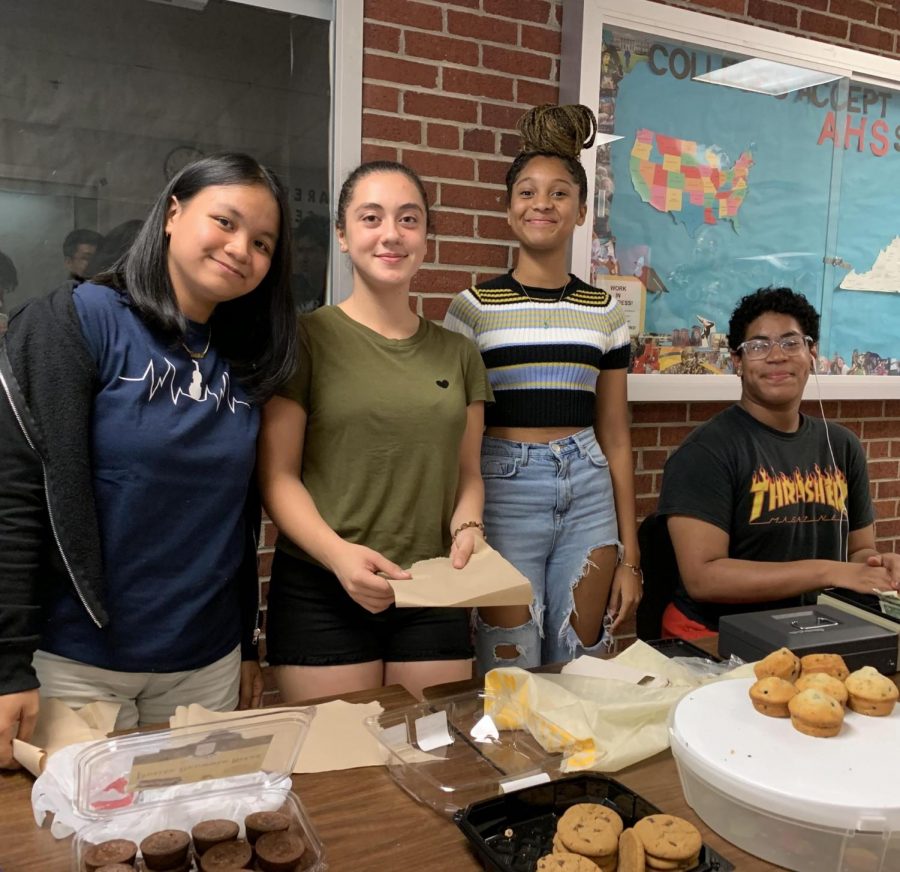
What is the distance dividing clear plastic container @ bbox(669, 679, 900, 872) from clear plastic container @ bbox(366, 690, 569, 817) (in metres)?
0.21

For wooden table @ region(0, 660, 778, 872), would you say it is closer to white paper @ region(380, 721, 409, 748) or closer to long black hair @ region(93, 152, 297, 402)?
white paper @ region(380, 721, 409, 748)

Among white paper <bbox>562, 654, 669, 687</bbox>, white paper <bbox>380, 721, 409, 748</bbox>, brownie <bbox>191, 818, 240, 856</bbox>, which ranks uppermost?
brownie <bbox>191, 818, 240, 856</bbox>

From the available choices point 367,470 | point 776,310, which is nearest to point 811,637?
point 367,470

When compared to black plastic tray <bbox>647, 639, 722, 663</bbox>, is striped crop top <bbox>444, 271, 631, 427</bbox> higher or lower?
higher

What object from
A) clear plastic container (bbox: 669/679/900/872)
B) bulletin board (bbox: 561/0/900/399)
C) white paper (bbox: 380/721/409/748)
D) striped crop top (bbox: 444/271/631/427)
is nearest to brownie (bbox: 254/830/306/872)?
white paper (bbox: 380/721/409/748)

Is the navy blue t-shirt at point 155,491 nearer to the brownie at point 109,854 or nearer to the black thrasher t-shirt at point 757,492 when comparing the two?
the brownie at point 109,854

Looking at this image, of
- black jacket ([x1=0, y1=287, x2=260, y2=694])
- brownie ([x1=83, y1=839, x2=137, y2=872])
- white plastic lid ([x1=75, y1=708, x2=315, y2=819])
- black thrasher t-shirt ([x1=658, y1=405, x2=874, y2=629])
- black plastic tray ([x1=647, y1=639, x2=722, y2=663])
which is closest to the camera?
brownie ([x1=83, y1=839, x2=137, y2=872])

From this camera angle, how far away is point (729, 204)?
2.94m

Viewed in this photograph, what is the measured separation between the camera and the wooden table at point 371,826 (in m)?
0.93

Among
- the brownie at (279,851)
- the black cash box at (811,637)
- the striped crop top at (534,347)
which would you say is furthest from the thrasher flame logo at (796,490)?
the brownie at (279,851)

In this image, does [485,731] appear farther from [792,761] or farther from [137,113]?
[137,113]

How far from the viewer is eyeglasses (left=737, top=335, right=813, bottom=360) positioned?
82.4 inches

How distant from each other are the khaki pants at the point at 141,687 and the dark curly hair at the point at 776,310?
1505mm

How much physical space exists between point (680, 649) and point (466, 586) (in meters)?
0.48
